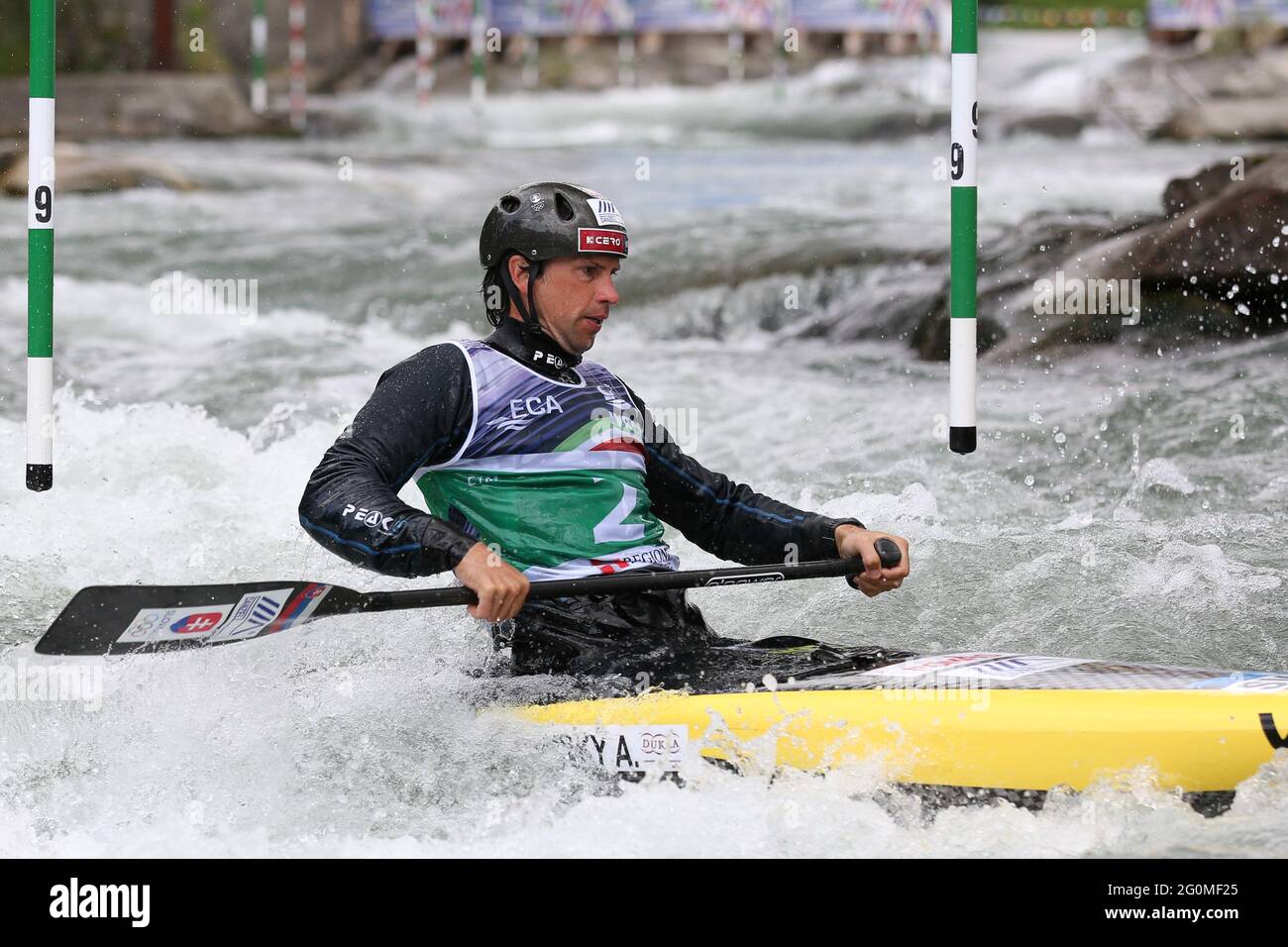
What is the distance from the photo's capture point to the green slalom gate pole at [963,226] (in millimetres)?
4012

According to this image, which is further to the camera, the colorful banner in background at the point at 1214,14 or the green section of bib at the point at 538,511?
the colorful banner in background at the point at 1214,14

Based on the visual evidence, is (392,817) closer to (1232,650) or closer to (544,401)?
(544,401)

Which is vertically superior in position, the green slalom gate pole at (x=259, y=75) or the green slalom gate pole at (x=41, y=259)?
the green slalom gate pole at (x=259, y=75)

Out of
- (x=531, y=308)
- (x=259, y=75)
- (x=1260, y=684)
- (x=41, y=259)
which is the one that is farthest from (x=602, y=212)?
(x=259, y=75)

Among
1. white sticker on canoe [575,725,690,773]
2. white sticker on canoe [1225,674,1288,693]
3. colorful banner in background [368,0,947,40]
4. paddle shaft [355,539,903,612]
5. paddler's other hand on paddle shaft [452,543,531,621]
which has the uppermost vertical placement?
colorful banner in background [368,0,947,40]

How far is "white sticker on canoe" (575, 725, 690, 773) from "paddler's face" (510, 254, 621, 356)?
2.51ft

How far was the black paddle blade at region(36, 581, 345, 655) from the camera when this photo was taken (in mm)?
2766

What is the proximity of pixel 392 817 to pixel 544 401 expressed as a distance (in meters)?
0.83

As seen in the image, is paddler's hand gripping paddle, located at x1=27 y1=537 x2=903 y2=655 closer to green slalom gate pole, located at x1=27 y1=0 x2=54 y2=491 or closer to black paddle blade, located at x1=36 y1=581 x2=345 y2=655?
black paddle blade, located at x1=36 y1=581 x2=345 y2=655

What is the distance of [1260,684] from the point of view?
274 centimetres

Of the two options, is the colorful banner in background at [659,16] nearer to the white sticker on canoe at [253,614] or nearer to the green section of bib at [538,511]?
the green section of bib at [538,511]

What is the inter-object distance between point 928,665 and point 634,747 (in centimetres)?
56

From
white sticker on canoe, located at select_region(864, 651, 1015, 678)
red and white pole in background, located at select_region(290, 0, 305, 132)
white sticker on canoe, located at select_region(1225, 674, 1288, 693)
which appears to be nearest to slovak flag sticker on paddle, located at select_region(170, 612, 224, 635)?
white sticker on canoe, located at select_region(864, 651, 1015, 678)

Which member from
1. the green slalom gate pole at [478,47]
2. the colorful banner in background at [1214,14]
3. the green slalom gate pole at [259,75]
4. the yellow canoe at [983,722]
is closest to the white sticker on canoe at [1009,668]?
the yellow canoe at [983,722]
